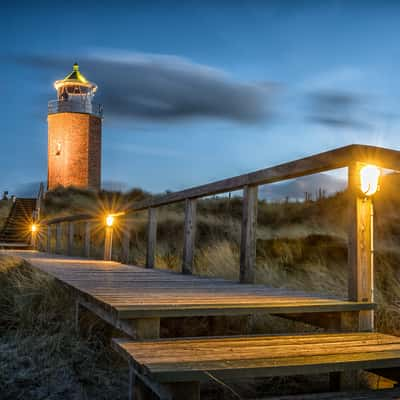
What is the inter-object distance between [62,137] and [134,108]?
40.0m

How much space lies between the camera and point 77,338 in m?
3.84

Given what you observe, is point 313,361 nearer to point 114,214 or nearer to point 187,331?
point 187,331

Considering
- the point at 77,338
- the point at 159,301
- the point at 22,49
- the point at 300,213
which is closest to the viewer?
the point at 159,301

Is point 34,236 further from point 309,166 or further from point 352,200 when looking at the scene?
point 352,200

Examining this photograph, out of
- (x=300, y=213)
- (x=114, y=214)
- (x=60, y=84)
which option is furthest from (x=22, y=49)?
(x=114, y=214)

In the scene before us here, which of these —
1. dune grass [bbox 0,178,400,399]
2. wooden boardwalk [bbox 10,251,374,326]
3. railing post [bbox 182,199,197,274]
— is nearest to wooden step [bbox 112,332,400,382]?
wooden boardwalk [bbox 10,251,374,326]

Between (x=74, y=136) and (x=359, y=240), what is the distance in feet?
91.4

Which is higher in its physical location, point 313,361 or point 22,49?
point 22,49

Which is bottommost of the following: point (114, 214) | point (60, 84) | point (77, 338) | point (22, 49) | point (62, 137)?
point (77, 338)

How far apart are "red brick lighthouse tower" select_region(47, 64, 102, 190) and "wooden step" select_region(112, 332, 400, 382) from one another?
27713 millimetres

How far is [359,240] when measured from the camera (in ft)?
9.97

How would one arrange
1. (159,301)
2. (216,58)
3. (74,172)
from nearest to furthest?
(159,301), (216,58), (74,172)

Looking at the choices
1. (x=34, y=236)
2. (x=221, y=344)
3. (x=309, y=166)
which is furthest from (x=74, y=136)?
(x=221, y=344)

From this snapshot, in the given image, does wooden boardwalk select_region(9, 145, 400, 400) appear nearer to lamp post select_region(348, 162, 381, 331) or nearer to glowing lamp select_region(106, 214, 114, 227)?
lamp post select_region(348, 162, 381, 331)
